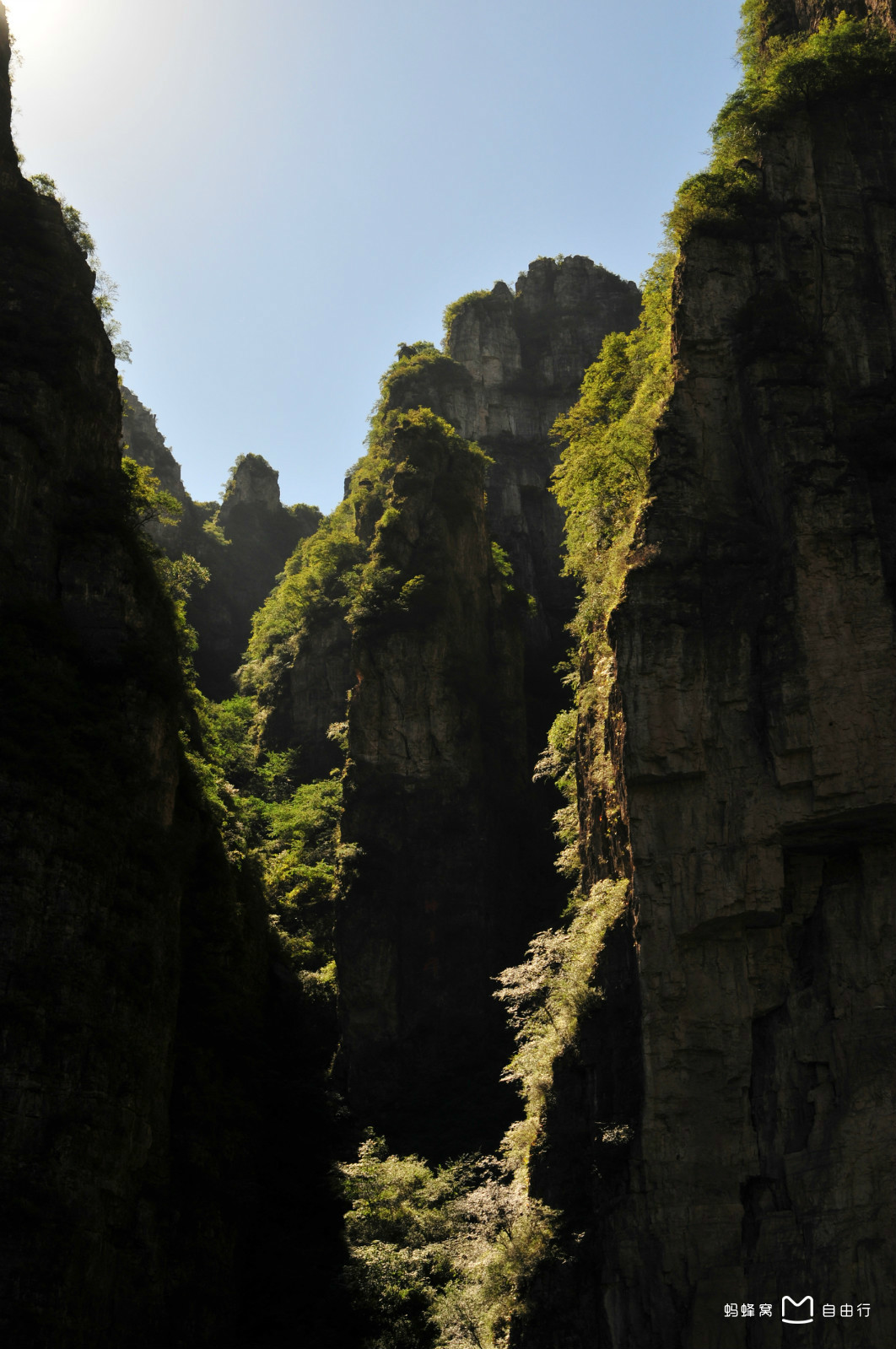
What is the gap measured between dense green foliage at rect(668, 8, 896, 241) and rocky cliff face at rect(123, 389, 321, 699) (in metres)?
42.4

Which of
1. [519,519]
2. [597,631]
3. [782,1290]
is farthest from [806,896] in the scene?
[519,519]

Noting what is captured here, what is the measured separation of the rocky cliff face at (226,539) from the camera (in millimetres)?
71125

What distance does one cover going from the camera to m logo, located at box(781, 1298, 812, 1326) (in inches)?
867

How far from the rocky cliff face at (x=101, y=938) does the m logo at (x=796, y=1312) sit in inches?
434

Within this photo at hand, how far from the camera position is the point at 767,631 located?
26.7 m

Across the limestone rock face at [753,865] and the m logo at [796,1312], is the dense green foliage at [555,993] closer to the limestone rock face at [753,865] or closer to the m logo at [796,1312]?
the limestone rock face at [753,865]

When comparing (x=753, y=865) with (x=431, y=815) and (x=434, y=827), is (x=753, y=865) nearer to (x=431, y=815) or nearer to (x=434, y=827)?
(x=434, y=827)

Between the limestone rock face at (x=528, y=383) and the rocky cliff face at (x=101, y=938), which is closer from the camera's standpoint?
the rocky cliff face at (x=101, y=938)

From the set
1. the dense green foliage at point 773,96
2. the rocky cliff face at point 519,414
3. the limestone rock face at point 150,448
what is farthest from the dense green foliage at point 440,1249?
the limestone rock face at point 150,448

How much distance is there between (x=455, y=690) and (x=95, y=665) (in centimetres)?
1932

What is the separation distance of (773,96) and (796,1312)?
98.9 ft

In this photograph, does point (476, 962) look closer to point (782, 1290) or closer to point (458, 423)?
point (782, 1290)

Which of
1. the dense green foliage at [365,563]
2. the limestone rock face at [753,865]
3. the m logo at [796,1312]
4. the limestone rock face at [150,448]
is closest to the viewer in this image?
the m logo at [796,1312]

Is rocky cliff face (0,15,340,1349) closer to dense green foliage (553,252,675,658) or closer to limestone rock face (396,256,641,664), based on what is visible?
dense green foliage (553,252,675,658)
